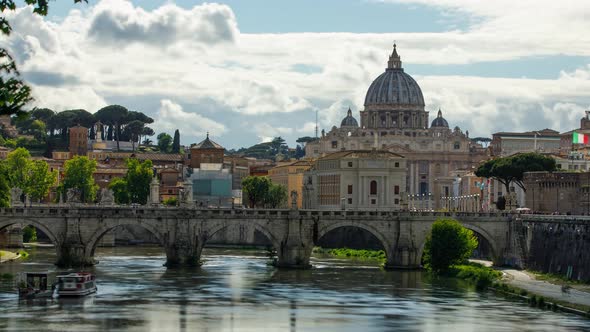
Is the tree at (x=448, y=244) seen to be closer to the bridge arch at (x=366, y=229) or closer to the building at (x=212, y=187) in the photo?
the bridge arch at (x=366, y=229)

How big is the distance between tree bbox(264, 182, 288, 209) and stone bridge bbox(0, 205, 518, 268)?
204ft

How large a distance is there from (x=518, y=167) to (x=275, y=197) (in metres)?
37.5

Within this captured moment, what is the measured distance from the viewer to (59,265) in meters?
93.2

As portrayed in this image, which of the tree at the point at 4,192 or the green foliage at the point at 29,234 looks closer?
the tree at the point at 4,192

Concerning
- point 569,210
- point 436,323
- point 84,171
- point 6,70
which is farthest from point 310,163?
point 6,70

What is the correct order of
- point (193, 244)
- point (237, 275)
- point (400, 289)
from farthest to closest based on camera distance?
point (193, 244) < point (237, 275) < point (400, 289)

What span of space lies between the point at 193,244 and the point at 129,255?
49.4ft

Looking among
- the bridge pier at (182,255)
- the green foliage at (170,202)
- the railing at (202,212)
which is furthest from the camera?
the green foliage at (170,202)

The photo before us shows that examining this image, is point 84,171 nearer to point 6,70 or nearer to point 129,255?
point 129,255

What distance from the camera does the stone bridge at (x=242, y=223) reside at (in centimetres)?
9488

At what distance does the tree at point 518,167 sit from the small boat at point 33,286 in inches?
2301

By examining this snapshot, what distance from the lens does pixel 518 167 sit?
13075 cm

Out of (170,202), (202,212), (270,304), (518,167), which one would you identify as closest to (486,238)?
(202,212)

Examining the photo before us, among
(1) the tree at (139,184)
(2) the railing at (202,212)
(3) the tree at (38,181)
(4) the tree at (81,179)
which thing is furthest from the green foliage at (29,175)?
(2) the railing at (202,212)
